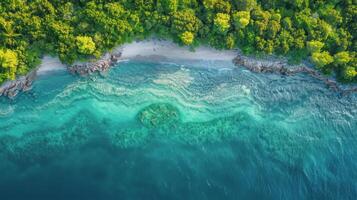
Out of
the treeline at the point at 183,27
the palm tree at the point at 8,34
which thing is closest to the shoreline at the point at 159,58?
the treeline at the point at 183,27

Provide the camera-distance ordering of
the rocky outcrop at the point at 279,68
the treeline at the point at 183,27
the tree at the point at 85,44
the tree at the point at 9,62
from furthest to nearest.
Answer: the rocky outcrop at the point at 279,68
the treeline at the point at 183,27
the tree at the point at 85,44
the tree at the point at 9,62

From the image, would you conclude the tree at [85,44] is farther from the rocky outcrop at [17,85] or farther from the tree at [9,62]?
the tree at [9,62]

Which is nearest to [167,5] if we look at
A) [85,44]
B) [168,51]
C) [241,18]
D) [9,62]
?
[168,51]

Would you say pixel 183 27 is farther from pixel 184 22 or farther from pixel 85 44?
pixel 85 44

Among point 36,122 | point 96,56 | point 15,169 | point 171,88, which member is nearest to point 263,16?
point 171,88

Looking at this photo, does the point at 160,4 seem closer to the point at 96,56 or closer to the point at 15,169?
the point at 96,56
